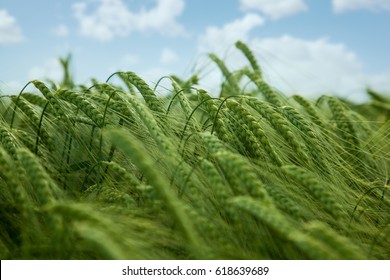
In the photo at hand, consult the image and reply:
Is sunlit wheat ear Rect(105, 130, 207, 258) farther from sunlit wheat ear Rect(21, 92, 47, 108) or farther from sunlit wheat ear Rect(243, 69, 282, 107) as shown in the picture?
sunlit wheat ear Rect(243, 69, 282, 107)

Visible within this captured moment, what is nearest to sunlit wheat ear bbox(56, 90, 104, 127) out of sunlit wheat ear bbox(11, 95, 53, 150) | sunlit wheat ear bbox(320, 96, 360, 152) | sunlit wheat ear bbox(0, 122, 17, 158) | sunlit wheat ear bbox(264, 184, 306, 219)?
sunlit wheat ear bbox(11, 95, 53, 150)

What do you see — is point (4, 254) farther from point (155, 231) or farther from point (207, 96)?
point (207, 96)

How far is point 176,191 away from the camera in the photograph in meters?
1.87

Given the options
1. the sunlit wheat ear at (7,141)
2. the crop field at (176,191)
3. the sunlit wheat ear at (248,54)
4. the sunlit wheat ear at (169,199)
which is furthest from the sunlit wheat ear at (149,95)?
the sunlit wheat ear at (248,54)

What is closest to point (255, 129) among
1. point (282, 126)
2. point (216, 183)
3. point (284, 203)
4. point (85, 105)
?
point (282, 126)

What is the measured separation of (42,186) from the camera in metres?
1.66

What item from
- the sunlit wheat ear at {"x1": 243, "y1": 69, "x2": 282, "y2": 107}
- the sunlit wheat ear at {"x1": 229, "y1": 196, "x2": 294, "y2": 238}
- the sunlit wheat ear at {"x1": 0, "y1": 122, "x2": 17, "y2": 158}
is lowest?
the sunlit wheat ear at {"x1": 229, "y1": 196, "x2": 294, "y2": 238}

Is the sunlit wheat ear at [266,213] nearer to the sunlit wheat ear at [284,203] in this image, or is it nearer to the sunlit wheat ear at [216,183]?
the sunlit wheat ear at [216,183]

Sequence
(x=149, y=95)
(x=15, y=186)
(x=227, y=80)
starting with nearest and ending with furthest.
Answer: (x=15, y=186) < (x=149, y=95) < (x=227, y=80)

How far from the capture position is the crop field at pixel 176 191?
58.2 inches

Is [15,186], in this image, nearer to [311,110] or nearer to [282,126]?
[282,126]

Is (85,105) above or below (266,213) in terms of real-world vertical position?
above

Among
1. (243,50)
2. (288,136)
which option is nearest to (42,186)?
(288,136)

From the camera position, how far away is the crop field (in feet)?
4.85
